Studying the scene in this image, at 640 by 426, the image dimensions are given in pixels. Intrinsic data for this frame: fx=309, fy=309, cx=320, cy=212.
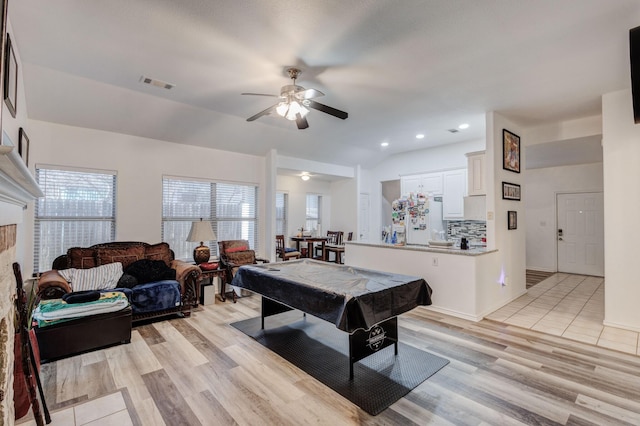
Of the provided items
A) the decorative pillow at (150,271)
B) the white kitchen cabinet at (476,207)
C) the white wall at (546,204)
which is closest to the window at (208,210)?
Result: the decorative pillow at (150,271)

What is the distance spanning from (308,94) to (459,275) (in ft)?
9.79

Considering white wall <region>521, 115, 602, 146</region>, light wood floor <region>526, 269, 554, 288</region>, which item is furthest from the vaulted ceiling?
light wood floor <region>526, 269, 554, 288</region>

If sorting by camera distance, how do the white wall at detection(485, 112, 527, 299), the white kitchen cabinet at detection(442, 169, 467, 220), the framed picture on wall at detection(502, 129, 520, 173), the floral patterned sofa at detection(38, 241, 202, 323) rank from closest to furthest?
1. the floral patterned sofa at detection(38, 241, 202, 323)
2. the white wall at detection(485, 112, 527, 299)
3. the framed picture on wall at detection(502, 129, 520, 173)
4. the white kitchen cabinet at detection(442, 169, 467, 220)

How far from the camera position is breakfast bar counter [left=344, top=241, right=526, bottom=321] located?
3.98m

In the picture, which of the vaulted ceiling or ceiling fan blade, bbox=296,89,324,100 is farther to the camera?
ceiling fan blade, bbox=296,89,324,100

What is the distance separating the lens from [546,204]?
738 cm

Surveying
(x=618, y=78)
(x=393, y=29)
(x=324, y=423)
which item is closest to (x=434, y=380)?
(x=324, y=423)

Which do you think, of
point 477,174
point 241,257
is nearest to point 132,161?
point 241,257

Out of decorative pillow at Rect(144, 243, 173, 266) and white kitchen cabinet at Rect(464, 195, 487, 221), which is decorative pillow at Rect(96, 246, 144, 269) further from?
white kitchen cabinet at Rect(464, 195, 487, 221)

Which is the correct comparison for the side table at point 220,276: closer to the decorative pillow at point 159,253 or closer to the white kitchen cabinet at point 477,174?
the decorative pillow at point 159,253

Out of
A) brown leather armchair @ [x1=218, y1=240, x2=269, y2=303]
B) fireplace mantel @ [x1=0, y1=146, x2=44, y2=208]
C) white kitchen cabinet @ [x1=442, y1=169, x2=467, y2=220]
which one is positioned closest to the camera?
fireplace mantel @ [x1=0, y1=146, x2=44, y2=208]

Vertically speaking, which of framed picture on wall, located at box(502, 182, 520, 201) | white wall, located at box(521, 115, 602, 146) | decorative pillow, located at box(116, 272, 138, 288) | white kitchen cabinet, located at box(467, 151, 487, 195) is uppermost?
white wall, located at box(521, 115, 602, 146)

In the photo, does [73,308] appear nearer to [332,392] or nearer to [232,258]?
[232,258]

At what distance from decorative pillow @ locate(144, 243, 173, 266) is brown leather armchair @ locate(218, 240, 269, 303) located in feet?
2.77
